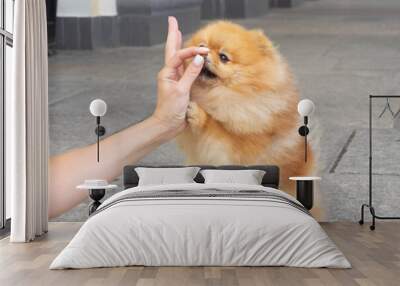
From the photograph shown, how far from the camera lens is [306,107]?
8.16 m

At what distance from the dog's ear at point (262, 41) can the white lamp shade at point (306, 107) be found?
823 mm

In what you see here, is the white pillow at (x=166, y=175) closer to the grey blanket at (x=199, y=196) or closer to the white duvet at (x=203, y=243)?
the grey blanket at (x=199, y=196)

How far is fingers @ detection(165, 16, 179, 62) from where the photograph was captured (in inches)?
337

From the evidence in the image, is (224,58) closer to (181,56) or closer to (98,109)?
(181,56)

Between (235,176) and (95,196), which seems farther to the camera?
(95,196)

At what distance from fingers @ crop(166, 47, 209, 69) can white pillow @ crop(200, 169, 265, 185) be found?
144 centimetres

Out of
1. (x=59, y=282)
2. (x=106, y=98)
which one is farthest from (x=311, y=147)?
(x=59, y=282)

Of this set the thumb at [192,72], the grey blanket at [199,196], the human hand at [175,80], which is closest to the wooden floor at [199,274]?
the grey blanket at [199,196]

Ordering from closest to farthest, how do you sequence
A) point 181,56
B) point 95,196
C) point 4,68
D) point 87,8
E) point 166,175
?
point 4,68 → point 166,175 → point 95,196 → point 181,56 → point 87,8

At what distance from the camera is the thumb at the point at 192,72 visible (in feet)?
27.4

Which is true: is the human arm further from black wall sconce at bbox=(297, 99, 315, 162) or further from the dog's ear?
black wall sconce at bbox=(297, 99, 315, 162)

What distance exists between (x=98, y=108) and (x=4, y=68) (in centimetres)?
128

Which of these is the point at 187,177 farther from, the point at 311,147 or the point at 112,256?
the point at 112,256

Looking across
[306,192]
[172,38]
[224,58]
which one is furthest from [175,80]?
[306,192]
